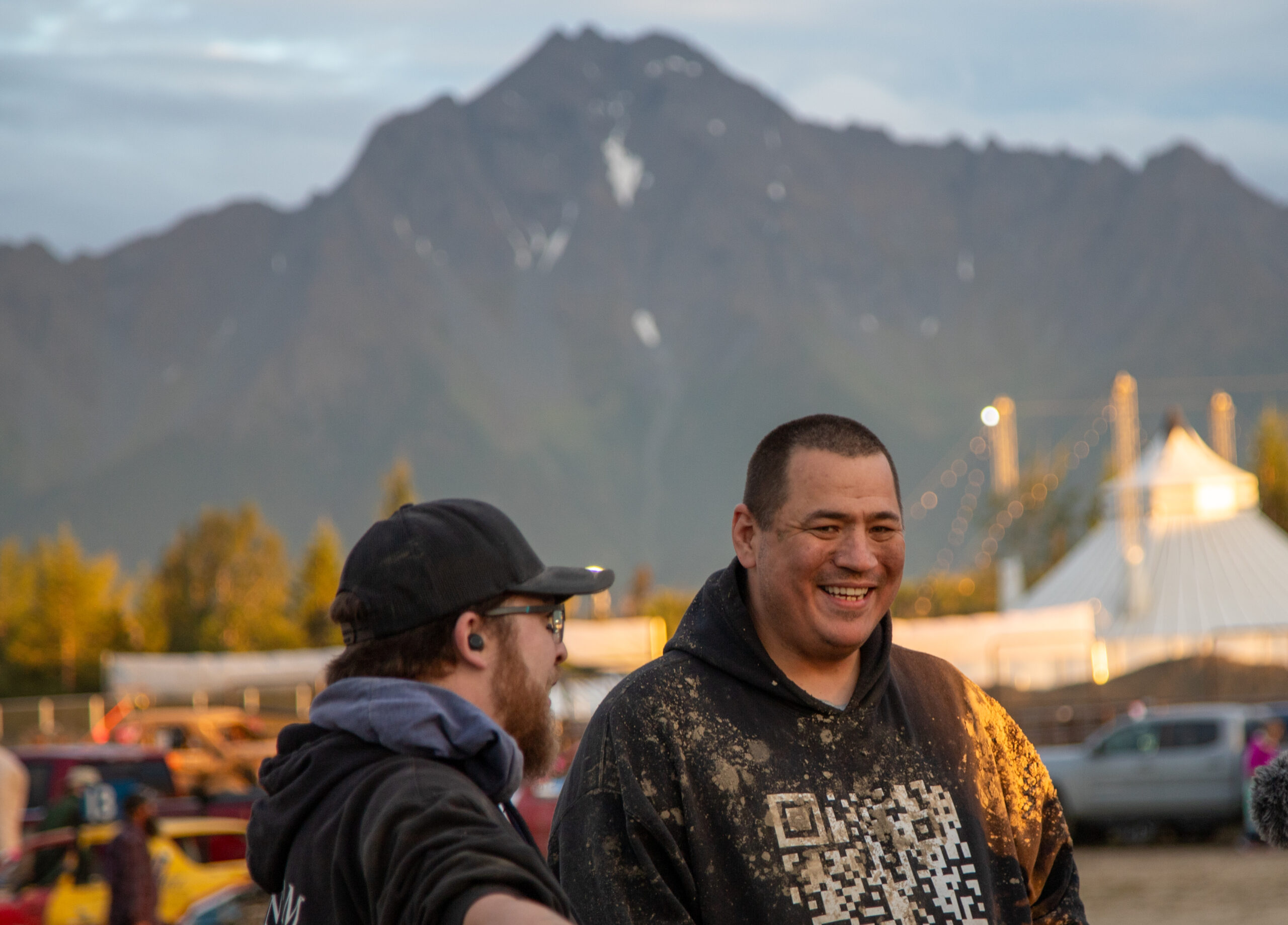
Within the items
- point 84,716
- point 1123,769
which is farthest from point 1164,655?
point 84,716

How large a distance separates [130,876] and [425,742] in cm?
732

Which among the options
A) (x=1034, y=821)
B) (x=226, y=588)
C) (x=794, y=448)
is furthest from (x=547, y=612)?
(x=226, y=588)

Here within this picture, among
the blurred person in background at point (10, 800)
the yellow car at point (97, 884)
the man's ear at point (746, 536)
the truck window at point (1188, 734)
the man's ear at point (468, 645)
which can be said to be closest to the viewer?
the man's ear at point (468, 645)

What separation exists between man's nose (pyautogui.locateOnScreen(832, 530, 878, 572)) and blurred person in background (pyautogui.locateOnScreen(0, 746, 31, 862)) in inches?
377

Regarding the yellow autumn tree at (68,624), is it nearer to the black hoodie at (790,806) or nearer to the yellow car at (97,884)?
the yellow car at (97,884)

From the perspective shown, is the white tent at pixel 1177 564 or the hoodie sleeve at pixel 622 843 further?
the white tent at pixel 1177 564

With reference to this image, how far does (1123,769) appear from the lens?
1702 cm

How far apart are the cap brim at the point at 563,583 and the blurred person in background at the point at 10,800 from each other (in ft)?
32.3

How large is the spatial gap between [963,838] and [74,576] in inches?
2333

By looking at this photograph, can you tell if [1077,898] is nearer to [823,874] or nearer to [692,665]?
[823,874]

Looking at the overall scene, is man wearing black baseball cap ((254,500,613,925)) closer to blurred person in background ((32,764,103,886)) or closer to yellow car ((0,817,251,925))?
yellow car ((0,817,251,925))

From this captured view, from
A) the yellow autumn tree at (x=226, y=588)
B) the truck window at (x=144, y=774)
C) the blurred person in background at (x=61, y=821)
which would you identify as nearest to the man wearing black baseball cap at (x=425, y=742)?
the blurred person in background at (x=61, y=821)

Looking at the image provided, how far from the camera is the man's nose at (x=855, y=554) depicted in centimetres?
297

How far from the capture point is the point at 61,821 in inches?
402
